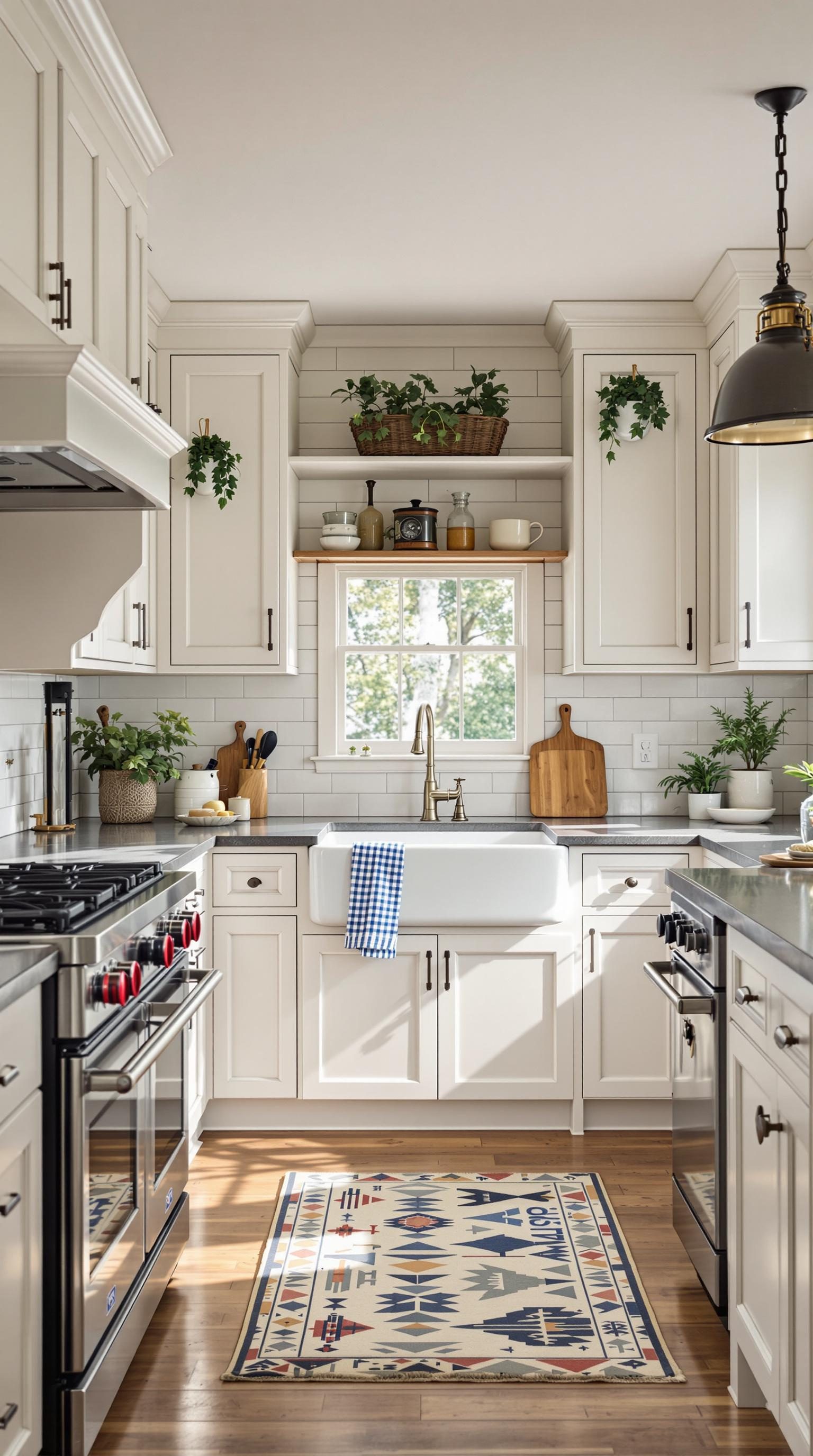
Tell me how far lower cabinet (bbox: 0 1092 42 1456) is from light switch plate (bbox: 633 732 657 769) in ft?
9.08

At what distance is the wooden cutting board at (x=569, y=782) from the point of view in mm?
4129

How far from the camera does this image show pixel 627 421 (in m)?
3.86

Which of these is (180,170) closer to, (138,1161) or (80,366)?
(80,366)

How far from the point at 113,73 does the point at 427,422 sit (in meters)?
1.70

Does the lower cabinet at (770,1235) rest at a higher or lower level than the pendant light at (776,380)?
lower

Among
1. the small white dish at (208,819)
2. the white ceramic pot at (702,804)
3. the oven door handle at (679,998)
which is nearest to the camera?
the oven door handle at (679,998)

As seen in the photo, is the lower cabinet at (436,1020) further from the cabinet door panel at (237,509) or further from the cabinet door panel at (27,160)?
the cabinet door panel at (27,160)

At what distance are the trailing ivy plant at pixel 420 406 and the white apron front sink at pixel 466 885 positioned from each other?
1422 millimetres

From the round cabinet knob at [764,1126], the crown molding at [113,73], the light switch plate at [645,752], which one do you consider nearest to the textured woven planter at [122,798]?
the light switch plate at [645,752]

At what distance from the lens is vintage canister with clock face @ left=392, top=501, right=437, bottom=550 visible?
4074 mm

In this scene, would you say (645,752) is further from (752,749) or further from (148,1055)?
(148,1055)

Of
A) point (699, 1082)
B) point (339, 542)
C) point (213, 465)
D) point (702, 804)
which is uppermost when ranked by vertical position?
point (213, 465)

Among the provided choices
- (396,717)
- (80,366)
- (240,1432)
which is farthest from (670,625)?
(240,1432)

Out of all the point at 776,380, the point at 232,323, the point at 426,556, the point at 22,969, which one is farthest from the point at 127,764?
the point at 776,380
